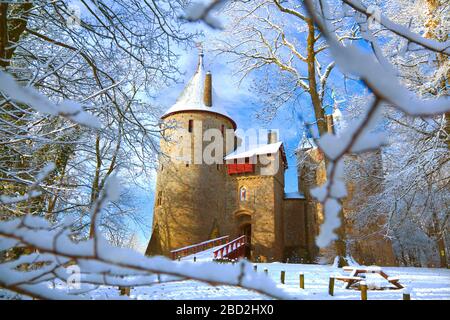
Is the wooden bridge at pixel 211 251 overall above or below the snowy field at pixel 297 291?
below

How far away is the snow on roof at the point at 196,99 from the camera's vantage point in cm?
2341

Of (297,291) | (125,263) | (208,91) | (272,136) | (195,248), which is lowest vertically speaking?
(195,248)

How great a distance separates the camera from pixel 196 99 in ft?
78.6

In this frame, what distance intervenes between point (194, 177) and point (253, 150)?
5.22 m

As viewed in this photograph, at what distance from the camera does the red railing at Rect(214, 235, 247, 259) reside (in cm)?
1611

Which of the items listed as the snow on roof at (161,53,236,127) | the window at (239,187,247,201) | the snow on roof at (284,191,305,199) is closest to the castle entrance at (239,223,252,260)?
the window at (239,187,247,201)

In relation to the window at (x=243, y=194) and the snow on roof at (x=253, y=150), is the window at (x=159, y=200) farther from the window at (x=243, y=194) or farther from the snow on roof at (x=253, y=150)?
the window at (x=243, y=194)

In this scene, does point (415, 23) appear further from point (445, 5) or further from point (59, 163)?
point (59, 163)

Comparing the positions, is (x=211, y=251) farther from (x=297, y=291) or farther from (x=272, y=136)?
(x=272, y=136)

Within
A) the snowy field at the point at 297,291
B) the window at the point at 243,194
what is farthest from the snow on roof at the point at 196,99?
the snowy field at the point at 297,291

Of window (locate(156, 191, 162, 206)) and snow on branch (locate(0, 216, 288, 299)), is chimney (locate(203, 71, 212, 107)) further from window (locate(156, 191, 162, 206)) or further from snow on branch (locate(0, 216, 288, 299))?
snow on branch (locate(0, 216, 288, 299))

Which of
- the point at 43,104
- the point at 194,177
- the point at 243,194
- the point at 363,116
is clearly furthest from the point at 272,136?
the point at 363,116

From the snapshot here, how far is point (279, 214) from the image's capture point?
23062 millimetres

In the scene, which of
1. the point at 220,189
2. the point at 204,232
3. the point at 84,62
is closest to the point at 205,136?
the point at 220,189
